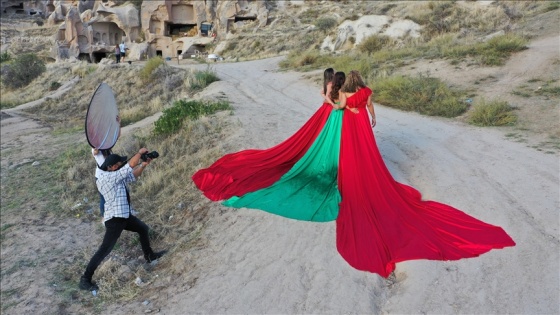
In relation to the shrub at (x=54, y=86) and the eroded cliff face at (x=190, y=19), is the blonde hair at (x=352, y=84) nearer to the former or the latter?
the shrub at (x=54, y=86)

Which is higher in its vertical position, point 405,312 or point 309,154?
point 309,154

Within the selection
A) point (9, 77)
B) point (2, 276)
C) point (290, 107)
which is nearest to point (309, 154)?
point (2, 276)

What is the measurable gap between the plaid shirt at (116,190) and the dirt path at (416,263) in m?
0.95

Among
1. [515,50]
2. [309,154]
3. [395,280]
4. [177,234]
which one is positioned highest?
[515,50]

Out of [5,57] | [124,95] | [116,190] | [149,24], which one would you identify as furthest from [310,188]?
[5,57]

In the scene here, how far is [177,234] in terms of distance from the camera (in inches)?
222

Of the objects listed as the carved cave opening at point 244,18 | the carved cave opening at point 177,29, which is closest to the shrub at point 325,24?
the carved cave opening at point 244,18

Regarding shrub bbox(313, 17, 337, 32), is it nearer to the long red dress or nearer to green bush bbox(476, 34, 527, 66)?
green bush bbox(476, 34, 527, 66)

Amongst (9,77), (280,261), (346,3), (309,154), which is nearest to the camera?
(280,261)

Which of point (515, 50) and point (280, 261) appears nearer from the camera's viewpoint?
point (280, 261)

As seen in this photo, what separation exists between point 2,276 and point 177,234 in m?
2.27

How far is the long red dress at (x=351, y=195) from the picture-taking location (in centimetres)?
438

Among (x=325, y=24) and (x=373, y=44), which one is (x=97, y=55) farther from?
(x=373, y=44)

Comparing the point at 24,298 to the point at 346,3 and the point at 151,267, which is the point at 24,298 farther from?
the point at 346,3
